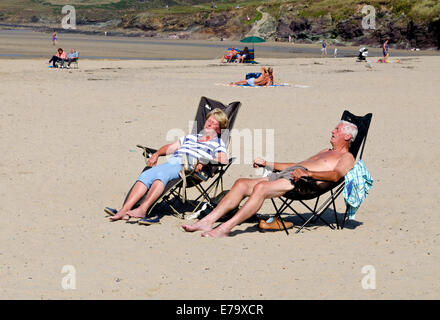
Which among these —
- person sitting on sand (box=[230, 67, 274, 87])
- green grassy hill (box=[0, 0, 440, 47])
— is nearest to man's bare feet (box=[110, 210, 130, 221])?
person sitting on sand (box=[230, 67, 274, 87])

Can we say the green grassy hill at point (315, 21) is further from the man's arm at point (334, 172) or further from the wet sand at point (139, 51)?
the man's arm at point (334, 172)

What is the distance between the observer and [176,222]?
620 centimetres

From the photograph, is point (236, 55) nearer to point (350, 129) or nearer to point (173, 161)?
point (173, 161)

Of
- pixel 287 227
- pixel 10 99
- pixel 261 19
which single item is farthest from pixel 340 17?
pixel 287 227

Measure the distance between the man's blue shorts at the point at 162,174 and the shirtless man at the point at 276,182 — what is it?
0.56 metres

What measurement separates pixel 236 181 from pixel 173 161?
796 mm

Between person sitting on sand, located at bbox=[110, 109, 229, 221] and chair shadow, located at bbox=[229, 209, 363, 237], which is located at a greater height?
person sitting on sand, located at bbox=[110, 109, 229, 221]

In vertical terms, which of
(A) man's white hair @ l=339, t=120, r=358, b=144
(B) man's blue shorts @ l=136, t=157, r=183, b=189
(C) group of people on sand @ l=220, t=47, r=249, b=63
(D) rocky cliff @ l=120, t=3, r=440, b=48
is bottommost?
(B) man's blue shorts @ l=136, t=157, r=183, b=189

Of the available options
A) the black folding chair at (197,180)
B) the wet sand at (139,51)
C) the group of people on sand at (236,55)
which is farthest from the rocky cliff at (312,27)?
the black folding chair at (197,180)

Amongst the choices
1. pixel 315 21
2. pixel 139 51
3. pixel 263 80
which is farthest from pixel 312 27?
pixel 263 80

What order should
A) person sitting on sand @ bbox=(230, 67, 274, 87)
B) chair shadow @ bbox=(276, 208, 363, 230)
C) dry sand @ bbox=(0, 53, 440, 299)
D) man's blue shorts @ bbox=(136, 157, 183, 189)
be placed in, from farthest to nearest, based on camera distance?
person sitting on sand @ bbox=(230, 67, 274, 87), chair shadow @ bbox=(276, 208, 363, 230), man's blue shorts @ bbox=(136, 157, 183, 189), dry sand @ bbox=(0, 53, 440, 299)

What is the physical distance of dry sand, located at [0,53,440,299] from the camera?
4.55 meters

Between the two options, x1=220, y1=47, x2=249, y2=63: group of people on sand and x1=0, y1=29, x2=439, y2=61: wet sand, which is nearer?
x1=220, y1=47, x2=249, y2=63: group of people on sand

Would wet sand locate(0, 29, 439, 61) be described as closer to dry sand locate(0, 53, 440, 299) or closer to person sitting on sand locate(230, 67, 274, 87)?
person sitting on sand locate(230, 67, 274, 87)
